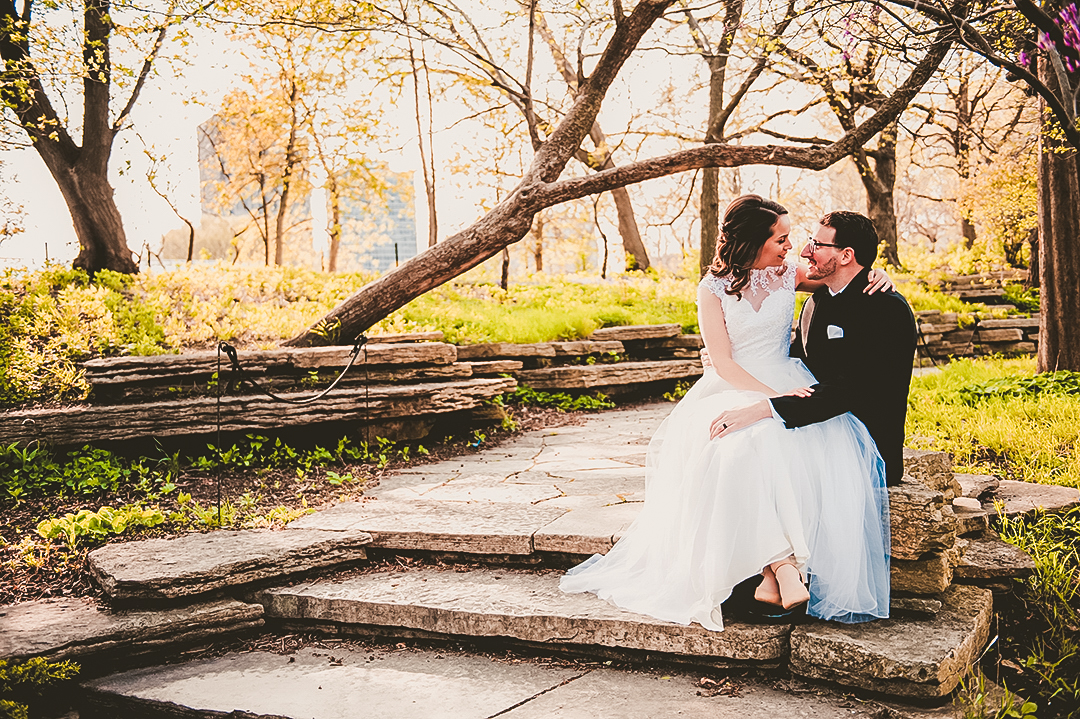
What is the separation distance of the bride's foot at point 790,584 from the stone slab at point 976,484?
2.08m

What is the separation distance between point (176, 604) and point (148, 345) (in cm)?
383

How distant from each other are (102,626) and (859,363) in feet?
12.6

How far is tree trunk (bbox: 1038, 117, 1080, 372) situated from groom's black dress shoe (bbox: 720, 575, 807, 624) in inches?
241

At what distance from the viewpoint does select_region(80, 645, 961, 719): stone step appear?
2773mm

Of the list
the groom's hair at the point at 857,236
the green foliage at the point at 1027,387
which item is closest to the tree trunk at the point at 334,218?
the green foliage at the point at 1027,387

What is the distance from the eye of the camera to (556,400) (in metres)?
8.86

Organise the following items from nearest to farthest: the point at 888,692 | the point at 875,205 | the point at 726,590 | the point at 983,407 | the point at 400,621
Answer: the point at 888,692, the point at 726,590, the point at 400,621, the point at 983,407, the point at 875,205

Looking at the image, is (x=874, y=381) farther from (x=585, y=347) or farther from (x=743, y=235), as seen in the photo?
(x=585, y=347)

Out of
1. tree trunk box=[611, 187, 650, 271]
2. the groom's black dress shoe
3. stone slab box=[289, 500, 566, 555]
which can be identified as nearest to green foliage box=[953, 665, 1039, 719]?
the groom's black dress shoe

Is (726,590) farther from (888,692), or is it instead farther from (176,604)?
(176,604)

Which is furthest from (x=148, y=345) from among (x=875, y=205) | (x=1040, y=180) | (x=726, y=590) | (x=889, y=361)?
(x=875, y=205)

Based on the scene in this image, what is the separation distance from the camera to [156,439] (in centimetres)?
579

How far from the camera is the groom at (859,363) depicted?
323 cm

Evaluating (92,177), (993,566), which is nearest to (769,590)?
(993,566)
